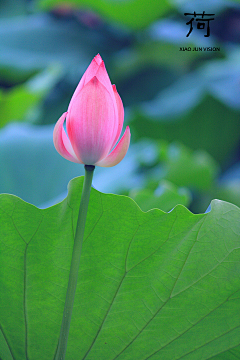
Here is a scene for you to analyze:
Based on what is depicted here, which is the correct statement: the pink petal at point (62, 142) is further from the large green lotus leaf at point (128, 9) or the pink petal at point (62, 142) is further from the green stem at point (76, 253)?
the large green lotus leaf at point (128, 9)

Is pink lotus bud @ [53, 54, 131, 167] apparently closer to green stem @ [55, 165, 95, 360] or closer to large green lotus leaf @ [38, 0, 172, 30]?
green stem @ [55, 165, 95, 360]

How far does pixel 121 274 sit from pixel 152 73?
176 cm

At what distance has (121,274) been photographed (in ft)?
1.03

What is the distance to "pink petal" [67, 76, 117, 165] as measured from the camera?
249 mm

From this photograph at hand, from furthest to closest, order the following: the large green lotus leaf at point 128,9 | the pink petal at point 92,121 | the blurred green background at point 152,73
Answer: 1. the large green lotus leaf at point 128,9
2. the blurred green background at point 152,73
3. the pink petal at point 92,121

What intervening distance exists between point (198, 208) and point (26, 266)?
119 centimetres

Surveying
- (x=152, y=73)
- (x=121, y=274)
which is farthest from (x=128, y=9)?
(x=121, y=274)

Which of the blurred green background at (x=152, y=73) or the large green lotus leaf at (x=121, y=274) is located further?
the blurred green background at (x=152, y=73)

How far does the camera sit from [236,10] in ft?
5.89

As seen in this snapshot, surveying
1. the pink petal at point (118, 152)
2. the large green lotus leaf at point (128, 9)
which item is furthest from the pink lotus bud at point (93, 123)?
the large green lotus leaf at point (128, 9)

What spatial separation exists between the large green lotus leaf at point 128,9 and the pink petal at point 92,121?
161 centimetres

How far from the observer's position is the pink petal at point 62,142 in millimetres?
254

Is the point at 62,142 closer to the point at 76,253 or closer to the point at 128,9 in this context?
the point at 76,253

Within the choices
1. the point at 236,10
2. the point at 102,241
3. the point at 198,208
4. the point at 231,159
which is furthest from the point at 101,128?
the point at 236,10
